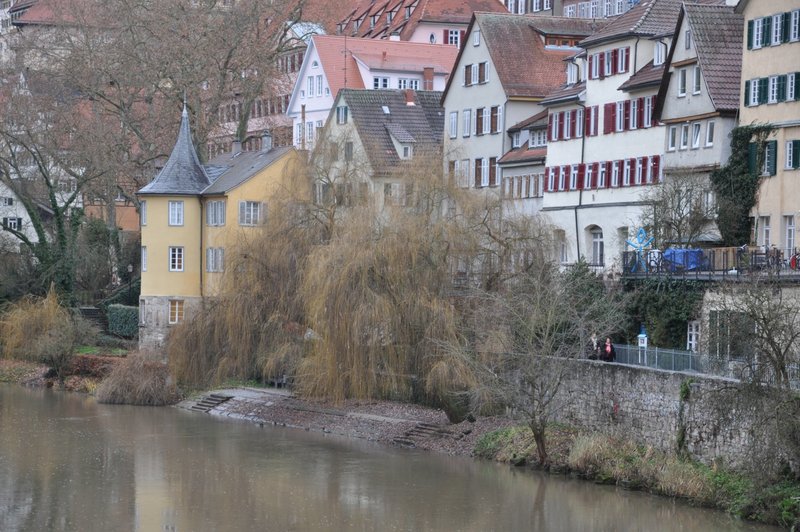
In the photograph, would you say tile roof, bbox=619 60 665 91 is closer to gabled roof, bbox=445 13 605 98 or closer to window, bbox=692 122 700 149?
window, bbox=692 122 700 149

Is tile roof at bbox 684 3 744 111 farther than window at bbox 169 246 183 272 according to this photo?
No

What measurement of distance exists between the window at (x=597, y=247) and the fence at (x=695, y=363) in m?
14.0

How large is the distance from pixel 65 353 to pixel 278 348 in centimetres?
1500

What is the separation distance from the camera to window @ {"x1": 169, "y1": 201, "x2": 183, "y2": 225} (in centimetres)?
6241

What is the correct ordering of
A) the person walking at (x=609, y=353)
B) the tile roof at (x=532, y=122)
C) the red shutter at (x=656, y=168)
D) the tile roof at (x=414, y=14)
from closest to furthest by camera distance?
the person walking at (x=609, y=353)
the red shutter at (x=656, y=168)
the tile roof at (x=532, y=122)
the tile roof at (x=414, y=14)

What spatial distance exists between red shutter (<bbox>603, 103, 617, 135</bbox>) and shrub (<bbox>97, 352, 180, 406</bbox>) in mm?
18089

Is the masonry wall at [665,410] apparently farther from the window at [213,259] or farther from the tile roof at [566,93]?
the window at [213,259]

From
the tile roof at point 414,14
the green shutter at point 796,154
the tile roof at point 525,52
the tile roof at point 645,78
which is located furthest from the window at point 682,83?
the tile roof at point 414,14

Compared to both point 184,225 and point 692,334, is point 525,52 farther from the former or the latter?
point 692,334

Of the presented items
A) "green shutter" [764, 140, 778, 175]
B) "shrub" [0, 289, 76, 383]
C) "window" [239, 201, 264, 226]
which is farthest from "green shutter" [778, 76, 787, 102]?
"shrub" [0, 289, 76, 383]

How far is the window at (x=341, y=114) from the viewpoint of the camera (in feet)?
222

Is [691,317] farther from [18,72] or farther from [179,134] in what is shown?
[18,72]

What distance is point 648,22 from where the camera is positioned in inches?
2077

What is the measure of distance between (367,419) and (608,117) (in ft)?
51.8
